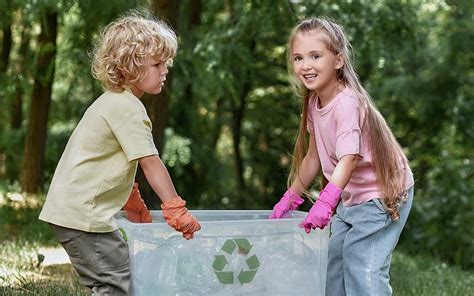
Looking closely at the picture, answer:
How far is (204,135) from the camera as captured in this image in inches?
441

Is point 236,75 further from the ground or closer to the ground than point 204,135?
further from the ground

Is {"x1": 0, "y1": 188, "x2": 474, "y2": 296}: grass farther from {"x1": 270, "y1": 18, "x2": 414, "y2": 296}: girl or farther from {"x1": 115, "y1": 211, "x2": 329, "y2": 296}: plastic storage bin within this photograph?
{"x1": 270, "y1": 18, "x2": 414, "y2": 296}: girl

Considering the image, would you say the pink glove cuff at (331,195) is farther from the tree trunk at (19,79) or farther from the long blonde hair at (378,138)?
the tree trunk at (19,79)

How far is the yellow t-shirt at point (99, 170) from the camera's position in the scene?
300cm

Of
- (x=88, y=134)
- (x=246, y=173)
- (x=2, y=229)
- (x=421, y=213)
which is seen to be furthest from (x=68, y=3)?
(x=246, y=173)

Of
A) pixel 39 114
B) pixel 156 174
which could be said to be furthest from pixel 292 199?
pixel 39 114

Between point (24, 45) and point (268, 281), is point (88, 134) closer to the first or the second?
point (268, 281)

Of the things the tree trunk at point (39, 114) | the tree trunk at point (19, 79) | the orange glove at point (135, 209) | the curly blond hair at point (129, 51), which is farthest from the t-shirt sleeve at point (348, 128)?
the tree trunk at point (19, 79)

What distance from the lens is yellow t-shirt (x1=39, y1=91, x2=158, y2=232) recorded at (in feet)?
9.83

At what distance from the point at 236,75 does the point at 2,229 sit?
8.74ft

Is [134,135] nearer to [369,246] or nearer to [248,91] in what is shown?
[369,246]

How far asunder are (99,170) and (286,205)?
852mm

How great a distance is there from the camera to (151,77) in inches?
123

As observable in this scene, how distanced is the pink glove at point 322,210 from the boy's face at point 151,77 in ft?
2.59
